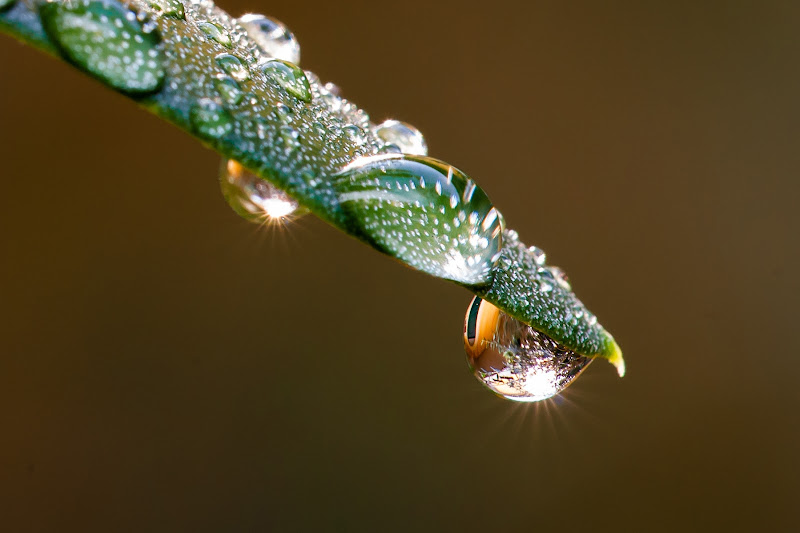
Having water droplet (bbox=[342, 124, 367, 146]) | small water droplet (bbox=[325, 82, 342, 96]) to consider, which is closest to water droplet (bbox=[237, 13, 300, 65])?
small water droplet (bbox=[325, 82, 342, 96])

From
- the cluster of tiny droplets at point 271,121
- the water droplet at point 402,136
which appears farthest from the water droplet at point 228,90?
the water droplet at point 402,136

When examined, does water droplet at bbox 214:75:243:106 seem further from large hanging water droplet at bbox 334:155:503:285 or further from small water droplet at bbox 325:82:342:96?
small water droplet at bbox 325:82:342:96

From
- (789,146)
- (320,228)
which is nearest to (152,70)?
(320,228)

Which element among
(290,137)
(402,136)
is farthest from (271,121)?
(402,136)

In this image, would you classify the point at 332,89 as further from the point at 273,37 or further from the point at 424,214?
the point at 424,214

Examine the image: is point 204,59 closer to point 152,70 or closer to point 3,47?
point 152,70

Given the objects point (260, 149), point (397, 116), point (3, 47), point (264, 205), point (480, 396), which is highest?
point (397, 116)

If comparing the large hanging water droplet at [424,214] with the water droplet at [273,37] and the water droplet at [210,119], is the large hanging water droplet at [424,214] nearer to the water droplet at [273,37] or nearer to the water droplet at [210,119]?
the water droplet at [210,119]
